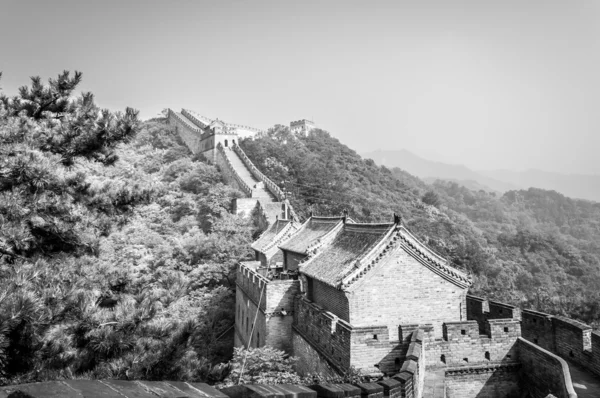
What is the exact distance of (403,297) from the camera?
1541cm

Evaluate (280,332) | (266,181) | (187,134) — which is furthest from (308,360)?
(187,134)

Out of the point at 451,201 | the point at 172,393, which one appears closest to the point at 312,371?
the point at 172,393

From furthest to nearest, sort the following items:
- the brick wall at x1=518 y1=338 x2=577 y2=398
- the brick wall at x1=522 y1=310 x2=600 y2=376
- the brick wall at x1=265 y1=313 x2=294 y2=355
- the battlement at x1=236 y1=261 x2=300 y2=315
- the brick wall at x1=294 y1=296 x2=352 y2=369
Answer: the battlement at x1=236 y1=261 x2=300 y2=315
the brick wall at x1=265 y1=313 x2=294 y2=355
the brick wall at x1=294 y1=296 x2=352 y2=369
the brick wall at x1=522 y1=310 x2=600 y2=376
the brick wall at x1=518 y1=338 x2=577 y2=398

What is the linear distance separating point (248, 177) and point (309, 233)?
98.6 ft

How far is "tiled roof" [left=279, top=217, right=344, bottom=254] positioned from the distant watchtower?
221 feet

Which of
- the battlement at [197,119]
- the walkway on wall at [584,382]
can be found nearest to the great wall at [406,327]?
the walkway on wall at [584,382]

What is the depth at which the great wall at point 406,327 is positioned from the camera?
1219 centimetres

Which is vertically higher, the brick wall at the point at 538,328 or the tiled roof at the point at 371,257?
the tiled roof at the point at 371,257

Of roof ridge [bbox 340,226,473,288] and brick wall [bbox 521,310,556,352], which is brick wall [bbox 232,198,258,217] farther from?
brick wall [bbox 521,310,556,352]

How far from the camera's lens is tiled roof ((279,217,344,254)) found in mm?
21453

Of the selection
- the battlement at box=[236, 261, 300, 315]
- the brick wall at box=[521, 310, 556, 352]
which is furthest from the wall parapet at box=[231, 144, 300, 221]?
the brick wall at box=[521, 310, 556, 352]

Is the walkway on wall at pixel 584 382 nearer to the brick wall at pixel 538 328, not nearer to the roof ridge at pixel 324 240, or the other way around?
the brick wall at pixel 538 328

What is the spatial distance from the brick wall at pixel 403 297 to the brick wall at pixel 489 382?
2.04m

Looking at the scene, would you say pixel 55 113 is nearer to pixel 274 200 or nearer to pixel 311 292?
pixel 311 292
